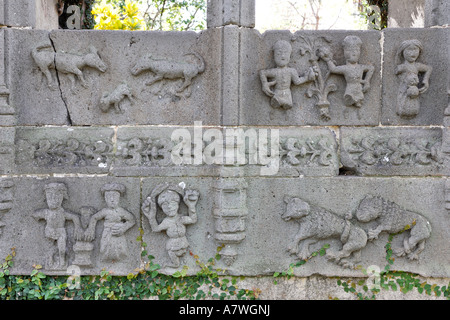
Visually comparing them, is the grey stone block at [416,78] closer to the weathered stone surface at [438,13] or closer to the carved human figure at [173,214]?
the weathered stone surface at [438,13]

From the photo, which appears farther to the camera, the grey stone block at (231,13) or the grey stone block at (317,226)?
the grey stone block at (317,226)

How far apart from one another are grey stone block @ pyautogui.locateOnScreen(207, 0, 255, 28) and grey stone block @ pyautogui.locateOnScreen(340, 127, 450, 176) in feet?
4.13

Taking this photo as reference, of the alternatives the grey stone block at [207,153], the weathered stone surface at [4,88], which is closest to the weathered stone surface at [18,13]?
the weathered stone surface at [4,88]

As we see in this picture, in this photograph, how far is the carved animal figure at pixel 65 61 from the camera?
11.6 ft

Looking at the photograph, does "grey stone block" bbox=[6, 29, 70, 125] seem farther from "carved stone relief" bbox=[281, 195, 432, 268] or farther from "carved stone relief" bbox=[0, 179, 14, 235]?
"carved stone relief" bbox=[281, 195, 432, 268]

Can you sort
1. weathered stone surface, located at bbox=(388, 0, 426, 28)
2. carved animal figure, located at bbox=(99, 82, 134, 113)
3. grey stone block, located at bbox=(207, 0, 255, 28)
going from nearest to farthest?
1. grey stone block, located at bbox=(207, 0, 255, 28)
2. carved animal figure, located at bbox=(99, 82, 134, 113)
3. weathered stone surface, located at bbox=(388, 0, 426, 28)

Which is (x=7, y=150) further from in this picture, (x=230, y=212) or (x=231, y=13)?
(x=231, y=13)

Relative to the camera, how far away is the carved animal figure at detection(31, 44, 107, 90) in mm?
3533

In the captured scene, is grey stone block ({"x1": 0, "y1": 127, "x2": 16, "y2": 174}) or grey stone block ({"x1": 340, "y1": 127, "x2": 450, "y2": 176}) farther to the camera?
grey stone block ({"x1": 340, "y1": 127, "x2": 450, "y2": 176})

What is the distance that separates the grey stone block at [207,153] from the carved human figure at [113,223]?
175mm

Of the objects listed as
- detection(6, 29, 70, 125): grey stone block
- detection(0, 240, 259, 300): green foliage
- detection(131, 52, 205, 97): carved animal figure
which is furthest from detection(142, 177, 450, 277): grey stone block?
detection(6, 29, 70, 125): grey stone block

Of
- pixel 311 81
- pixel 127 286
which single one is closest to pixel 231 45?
pixel 311 81

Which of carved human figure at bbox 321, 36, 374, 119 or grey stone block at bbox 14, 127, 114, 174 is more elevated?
carved human figure at bbox 321, 36, 374, 119

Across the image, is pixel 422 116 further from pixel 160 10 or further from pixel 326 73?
pixel 160 10
